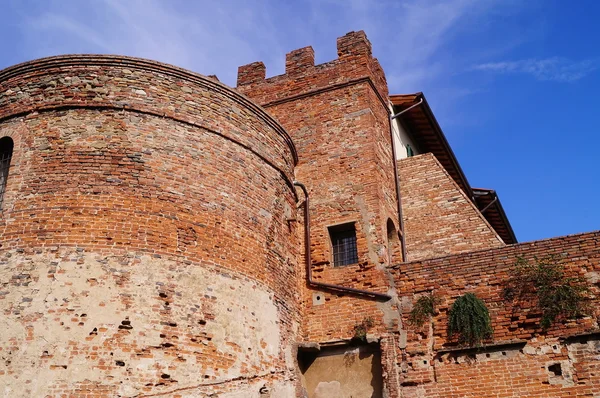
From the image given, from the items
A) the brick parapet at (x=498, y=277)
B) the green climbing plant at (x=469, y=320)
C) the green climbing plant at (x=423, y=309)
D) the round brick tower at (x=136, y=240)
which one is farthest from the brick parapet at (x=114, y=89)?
the green climbing plant at (x=469, y=320)

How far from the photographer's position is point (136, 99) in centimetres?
966

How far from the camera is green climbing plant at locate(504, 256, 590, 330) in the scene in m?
9.65

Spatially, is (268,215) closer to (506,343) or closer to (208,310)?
(208,310)

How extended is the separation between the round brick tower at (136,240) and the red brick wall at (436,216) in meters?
3.48

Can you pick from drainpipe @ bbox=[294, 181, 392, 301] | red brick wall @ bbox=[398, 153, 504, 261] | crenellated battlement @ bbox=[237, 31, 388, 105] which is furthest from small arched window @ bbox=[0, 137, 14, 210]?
red brick wall @ bbox=[398, 153, 504, 261]

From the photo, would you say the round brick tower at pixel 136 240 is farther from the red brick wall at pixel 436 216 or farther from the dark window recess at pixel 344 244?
the red brick wall at pixel 436 216

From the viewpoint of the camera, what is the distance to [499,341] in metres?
9.89

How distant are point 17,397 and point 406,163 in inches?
359

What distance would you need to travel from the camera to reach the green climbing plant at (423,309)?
10539 mm

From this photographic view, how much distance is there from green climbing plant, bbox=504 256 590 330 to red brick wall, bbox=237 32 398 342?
2.22 m

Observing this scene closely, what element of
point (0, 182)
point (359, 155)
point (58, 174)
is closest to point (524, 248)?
point (359, 155)

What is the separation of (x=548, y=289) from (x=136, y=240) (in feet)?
20.6

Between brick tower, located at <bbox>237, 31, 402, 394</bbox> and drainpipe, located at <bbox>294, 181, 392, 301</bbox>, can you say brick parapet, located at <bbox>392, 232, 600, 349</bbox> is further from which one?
brick tower, located at <bbox>237, 31, 402, 394</bbox>

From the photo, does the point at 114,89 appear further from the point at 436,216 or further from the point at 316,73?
the point at 436,216
